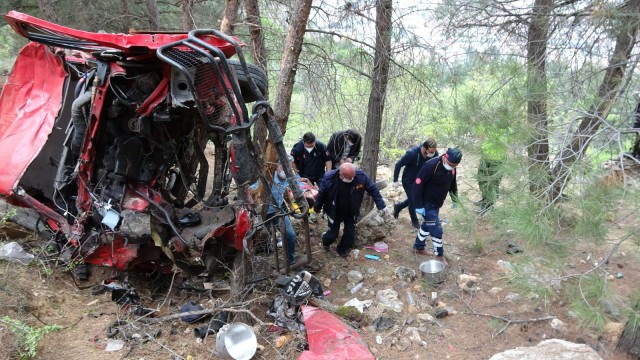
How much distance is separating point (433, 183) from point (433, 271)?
116 centimetres

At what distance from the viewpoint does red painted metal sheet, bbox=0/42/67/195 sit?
420 cm

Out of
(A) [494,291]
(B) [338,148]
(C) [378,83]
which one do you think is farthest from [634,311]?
(B) [338,148]

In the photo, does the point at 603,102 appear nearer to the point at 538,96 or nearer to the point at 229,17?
the point at 538,96

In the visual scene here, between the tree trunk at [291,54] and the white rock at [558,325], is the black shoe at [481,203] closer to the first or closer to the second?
the white rock at [558,325]

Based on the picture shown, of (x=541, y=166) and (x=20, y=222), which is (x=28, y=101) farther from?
(x=541, y=166)

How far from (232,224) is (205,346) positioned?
1035mm

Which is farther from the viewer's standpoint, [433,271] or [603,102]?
[433,271]

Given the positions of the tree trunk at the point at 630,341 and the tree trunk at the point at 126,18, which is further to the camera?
the tree trunk at the point at 126,18

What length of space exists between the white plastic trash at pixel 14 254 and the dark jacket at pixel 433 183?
14.4 feet

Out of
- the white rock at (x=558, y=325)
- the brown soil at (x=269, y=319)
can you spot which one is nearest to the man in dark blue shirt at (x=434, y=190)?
the brown soil at (x=269, y=319)

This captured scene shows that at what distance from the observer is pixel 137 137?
3.95 metres

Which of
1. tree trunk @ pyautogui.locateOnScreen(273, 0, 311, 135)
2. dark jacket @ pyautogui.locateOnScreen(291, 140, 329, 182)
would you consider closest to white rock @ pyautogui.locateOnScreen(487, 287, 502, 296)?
tree trunk @ pyautogui.locateOnScreen(273, 0, 311, 135)

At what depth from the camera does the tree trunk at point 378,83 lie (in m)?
5.75

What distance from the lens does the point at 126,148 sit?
12.9 ft
